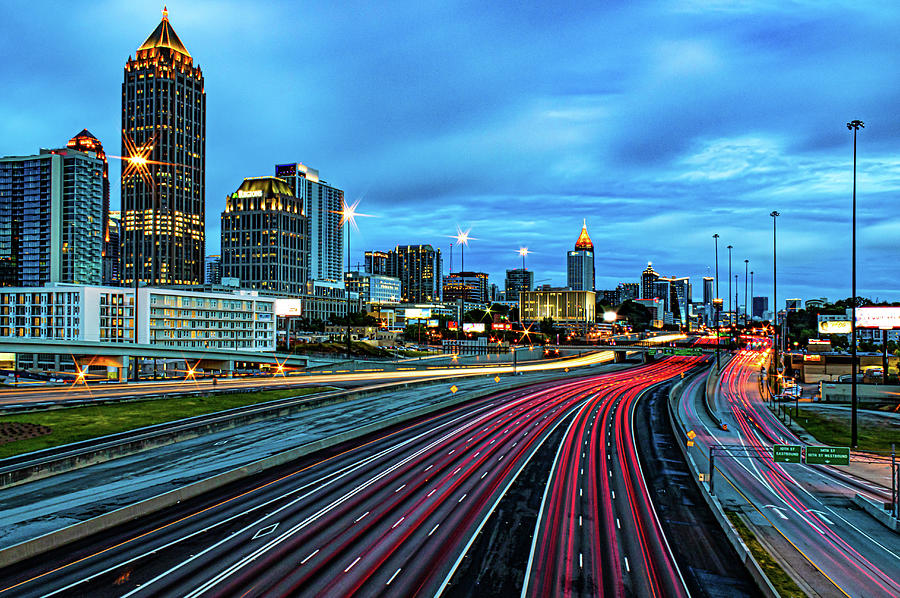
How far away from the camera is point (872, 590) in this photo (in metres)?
23.1

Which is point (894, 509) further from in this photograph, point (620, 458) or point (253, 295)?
point (253, 295)

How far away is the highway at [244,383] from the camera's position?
5647cm

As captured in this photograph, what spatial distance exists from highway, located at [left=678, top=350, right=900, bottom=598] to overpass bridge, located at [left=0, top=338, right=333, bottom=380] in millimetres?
74363

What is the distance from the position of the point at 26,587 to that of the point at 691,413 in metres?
65.4

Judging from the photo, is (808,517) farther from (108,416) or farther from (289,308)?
(289,308)

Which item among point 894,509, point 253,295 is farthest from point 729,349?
point 894,509

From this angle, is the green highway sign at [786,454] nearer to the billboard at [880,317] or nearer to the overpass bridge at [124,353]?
the billboard at [880,317]

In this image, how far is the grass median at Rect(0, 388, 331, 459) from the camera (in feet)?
129

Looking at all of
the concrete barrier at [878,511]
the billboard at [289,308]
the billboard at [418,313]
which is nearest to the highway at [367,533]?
the concrete barrier at [878,511]

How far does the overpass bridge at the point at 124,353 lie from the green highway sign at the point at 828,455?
84.2 meters

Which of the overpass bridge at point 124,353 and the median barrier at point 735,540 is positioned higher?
the overpass bridge at point 124,353

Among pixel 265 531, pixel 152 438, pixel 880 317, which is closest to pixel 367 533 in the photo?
pixel 265 531

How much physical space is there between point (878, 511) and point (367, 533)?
2751 cm

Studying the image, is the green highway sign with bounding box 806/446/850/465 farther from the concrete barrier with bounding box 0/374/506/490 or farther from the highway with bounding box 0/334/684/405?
the highway with bounding box 0/334/684/405
